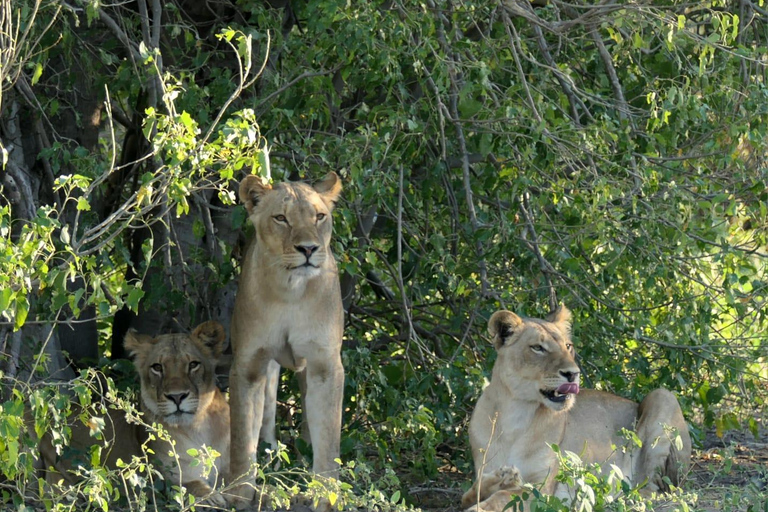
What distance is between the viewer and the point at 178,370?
19.0ft

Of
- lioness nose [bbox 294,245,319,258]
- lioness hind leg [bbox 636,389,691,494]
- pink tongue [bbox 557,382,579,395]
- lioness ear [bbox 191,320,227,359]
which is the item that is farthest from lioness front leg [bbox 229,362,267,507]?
lioness hind leg [bbox 636,389,691,494]

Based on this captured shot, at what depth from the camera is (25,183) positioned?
5629mm

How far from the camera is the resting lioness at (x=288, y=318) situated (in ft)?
17.2

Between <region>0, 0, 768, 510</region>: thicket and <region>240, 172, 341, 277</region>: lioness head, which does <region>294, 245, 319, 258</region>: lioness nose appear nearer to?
<region>240, 172, 341, 277</region>: lioness head

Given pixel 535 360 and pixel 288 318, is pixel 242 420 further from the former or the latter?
pixel 535 360

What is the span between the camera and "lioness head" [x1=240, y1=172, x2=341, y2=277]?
16.8ft

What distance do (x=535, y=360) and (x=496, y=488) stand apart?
1.95 feet

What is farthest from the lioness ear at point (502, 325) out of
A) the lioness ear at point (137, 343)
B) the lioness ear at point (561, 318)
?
the lioness ear at point (137, 343)

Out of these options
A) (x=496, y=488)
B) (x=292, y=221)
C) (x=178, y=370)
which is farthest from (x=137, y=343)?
(x=496, y=488)

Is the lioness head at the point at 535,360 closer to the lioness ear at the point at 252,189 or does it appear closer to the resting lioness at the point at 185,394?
the lioness ear at the point at 252,189

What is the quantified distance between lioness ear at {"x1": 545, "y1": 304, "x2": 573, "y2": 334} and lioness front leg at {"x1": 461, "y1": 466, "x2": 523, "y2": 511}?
2.35 feet

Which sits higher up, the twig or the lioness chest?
the twig

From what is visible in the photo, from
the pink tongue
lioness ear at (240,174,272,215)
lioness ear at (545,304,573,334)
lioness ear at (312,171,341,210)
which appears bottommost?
the pink tongue

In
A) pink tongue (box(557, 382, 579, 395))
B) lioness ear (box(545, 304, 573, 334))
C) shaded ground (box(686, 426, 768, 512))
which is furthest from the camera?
lioness ear (box(545, 304, 573, 334))
